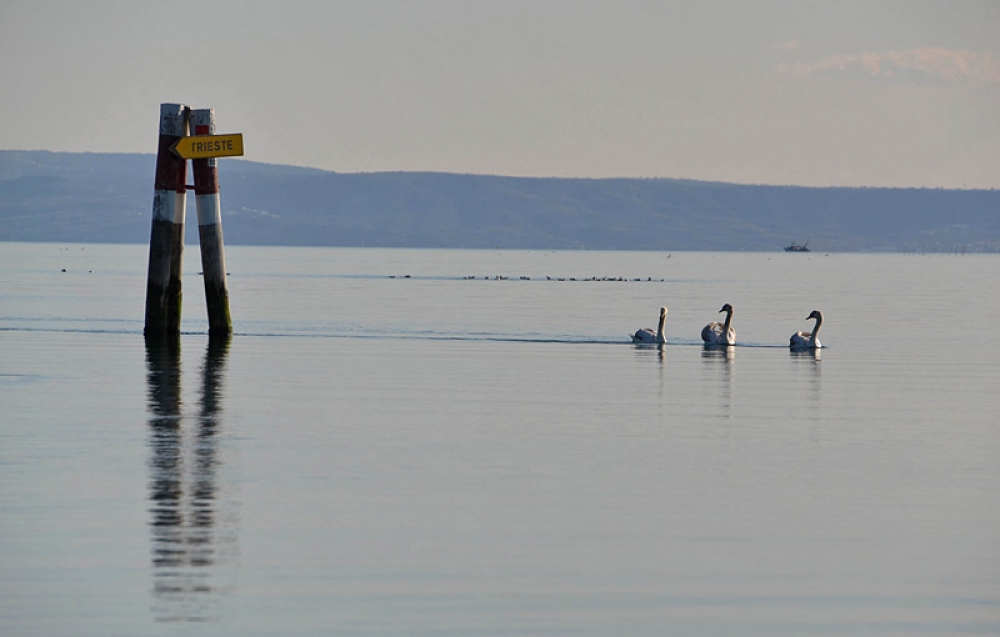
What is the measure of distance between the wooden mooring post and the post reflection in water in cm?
992

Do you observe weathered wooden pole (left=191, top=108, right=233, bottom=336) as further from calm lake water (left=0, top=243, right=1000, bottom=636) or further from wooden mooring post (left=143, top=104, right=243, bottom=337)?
calm lake water (left=0, top=243, right=1000, bottom=636)

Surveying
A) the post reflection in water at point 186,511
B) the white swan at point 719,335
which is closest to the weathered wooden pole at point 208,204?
the post reflection in water at point 186,511

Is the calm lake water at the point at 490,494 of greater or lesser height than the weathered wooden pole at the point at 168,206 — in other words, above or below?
below

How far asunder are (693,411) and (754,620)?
1232 centimetres

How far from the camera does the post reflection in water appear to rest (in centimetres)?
1177

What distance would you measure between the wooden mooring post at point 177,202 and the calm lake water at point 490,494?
1639mm

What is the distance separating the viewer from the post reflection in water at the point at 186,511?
38.6 feet

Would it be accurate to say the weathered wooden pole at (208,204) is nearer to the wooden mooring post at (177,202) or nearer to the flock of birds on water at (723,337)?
the wooden mooring post at (177,202)

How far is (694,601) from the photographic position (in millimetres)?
11961

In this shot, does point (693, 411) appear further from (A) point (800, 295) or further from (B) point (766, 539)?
(A) point (800, 295)

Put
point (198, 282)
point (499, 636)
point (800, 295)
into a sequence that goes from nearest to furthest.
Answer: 1. point (499, 636)
2. point (800, 295)
3. point (198, 282)

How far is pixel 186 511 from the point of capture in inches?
580

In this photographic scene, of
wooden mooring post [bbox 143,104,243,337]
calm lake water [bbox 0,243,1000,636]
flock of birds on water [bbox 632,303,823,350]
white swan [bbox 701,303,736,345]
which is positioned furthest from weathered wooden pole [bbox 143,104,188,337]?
white swan [bbox 701,303,736,345]

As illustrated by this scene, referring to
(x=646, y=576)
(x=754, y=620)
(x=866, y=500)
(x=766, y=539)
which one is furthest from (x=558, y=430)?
(x=754, y=620)
